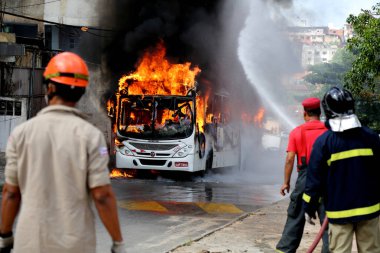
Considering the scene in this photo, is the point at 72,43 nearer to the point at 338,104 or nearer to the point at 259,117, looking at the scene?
the point at 259,117

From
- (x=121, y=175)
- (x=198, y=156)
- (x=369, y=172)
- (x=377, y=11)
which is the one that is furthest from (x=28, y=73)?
(x=369, y=172)

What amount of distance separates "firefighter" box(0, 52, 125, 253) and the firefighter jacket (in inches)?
73.2

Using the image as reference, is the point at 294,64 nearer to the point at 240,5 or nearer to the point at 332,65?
the point at 332,65

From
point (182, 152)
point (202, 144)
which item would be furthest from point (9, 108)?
point (182, 152)

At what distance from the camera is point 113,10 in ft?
88.8

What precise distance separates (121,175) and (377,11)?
8.54m

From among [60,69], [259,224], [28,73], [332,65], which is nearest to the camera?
[60,69]

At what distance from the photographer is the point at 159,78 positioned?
19.3 meters

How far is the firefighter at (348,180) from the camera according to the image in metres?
4.53

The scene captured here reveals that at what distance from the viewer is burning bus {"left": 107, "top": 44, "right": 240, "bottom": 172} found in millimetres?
17797

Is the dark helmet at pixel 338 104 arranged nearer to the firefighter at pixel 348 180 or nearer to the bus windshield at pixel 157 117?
the firefighter at pixel 348 180

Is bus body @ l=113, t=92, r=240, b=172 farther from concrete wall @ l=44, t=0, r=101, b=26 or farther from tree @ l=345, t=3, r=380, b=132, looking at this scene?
concrete wall @ l=44, t=0, r=101, b=26

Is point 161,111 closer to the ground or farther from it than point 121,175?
farther from it

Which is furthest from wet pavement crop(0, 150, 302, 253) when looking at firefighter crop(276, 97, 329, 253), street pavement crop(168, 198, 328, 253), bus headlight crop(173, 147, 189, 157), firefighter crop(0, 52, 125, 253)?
firefighter crop(0, 52, 125, 253)
